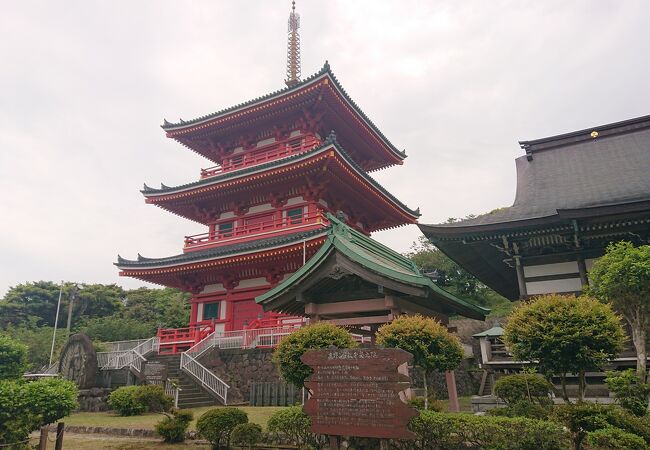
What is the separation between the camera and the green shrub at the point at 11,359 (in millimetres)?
10508

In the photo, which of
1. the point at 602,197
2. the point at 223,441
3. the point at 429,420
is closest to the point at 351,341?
the point at 429,420

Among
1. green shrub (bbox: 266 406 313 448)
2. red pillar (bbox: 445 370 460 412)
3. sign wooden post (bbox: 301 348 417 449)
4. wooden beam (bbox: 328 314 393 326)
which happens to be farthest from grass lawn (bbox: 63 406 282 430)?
sign wooden post (bbox: 301 348 417 449)

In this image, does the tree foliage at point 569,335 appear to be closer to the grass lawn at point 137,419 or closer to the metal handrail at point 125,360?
the grass lawn at point 137,419

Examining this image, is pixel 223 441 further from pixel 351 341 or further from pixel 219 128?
pixel 219 128

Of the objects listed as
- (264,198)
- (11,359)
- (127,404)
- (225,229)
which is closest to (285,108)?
(264,198)

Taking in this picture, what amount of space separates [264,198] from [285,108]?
5906mm

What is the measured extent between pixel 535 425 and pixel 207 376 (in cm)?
1476

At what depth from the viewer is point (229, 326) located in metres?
24.6

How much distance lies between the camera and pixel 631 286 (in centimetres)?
937

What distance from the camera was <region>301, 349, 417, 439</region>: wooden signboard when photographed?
6.84 metres

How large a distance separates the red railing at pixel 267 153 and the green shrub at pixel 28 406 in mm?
19863

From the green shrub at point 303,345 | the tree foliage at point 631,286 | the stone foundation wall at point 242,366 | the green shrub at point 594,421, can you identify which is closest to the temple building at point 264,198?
the stone foundation wall at point 242,366

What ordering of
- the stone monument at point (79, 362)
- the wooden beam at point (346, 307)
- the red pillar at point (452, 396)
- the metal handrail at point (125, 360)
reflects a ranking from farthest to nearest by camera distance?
the metal handrail at point (125, 360), the stone monument at point (79, 362), the red pillar at point (452, 396), the wooden beam at point (346, 307)

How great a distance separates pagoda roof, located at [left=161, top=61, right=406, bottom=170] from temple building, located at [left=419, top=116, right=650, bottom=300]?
42.5 feet
